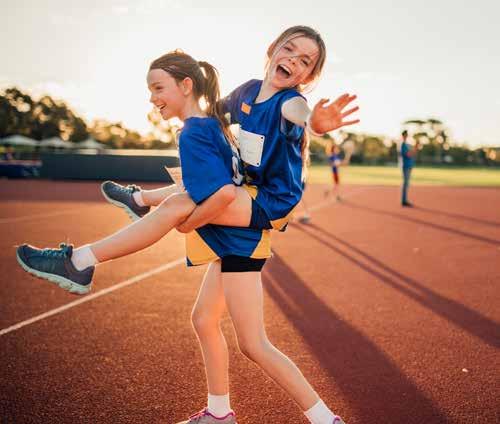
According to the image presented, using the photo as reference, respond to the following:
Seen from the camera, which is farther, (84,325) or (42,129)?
(42,129)

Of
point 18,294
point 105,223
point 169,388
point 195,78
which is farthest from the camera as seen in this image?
point 105,223

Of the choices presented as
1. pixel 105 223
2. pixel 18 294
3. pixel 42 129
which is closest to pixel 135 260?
pixel 18 294

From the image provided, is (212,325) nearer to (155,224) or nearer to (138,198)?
(155,224)

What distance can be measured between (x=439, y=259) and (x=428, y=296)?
2.07 meters

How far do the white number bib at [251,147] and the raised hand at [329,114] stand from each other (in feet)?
1.02

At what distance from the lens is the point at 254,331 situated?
2.18 m

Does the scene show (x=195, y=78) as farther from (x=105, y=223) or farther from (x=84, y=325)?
(x=105, y=223)

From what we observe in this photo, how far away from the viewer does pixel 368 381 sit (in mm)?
3145

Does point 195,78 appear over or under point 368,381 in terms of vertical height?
over

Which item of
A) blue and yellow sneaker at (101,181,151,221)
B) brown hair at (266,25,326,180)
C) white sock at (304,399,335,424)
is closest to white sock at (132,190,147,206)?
blue and yellow sneaker at (101,181,151,221)

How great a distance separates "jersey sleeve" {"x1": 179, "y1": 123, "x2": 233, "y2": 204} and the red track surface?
1.51 metres

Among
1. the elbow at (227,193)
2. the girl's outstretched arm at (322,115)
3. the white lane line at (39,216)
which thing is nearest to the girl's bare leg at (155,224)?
the elbow at (227,193)

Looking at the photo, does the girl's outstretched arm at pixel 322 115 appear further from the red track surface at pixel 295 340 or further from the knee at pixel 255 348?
the red track surface at pixel 295 340

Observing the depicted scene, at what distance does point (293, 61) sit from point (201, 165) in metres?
0.66
